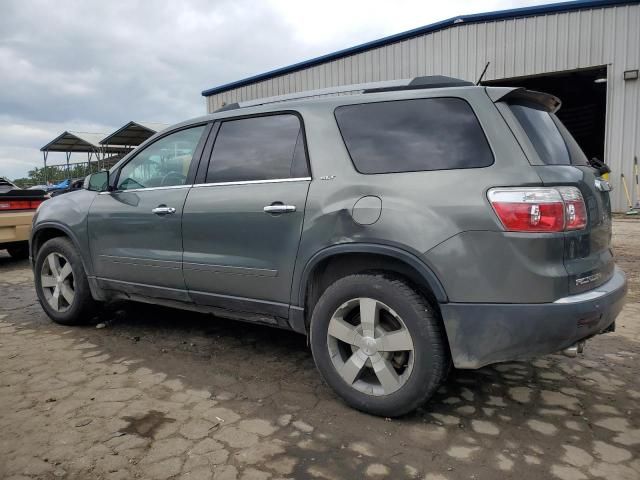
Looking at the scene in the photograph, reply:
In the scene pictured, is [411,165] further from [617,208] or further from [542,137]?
[617,208]

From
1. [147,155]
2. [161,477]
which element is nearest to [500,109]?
[161,477]

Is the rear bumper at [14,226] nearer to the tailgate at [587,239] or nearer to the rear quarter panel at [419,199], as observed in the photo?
the rear quarter panel at [419,199]

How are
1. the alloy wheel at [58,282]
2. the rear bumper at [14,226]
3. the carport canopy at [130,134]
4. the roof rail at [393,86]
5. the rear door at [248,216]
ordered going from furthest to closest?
the carport canopy at [130,134]
the rear bumper at [14,226]
the alloy wheel at [58,282]
the rear door at [248,216]
the roof rail at [393,86]

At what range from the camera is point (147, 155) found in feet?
12.5

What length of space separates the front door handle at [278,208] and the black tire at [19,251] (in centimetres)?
700

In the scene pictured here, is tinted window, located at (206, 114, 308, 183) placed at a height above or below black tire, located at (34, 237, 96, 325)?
above

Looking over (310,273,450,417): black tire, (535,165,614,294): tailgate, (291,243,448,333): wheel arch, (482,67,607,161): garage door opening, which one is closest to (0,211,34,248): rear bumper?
(291,243,448,333): wheel arch

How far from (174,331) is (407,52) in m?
11.9

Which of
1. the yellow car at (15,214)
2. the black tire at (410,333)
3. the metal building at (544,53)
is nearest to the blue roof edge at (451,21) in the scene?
the metal building at (544,53)

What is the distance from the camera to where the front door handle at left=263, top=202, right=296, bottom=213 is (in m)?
2.79

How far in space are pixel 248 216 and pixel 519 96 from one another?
1.66 m

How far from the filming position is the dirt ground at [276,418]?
7.05 feet

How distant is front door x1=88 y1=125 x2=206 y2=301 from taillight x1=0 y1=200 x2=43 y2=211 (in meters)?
4.54

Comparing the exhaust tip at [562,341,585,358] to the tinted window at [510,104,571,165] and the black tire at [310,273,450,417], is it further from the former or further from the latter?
the tinted window at [510,104,571,165]
